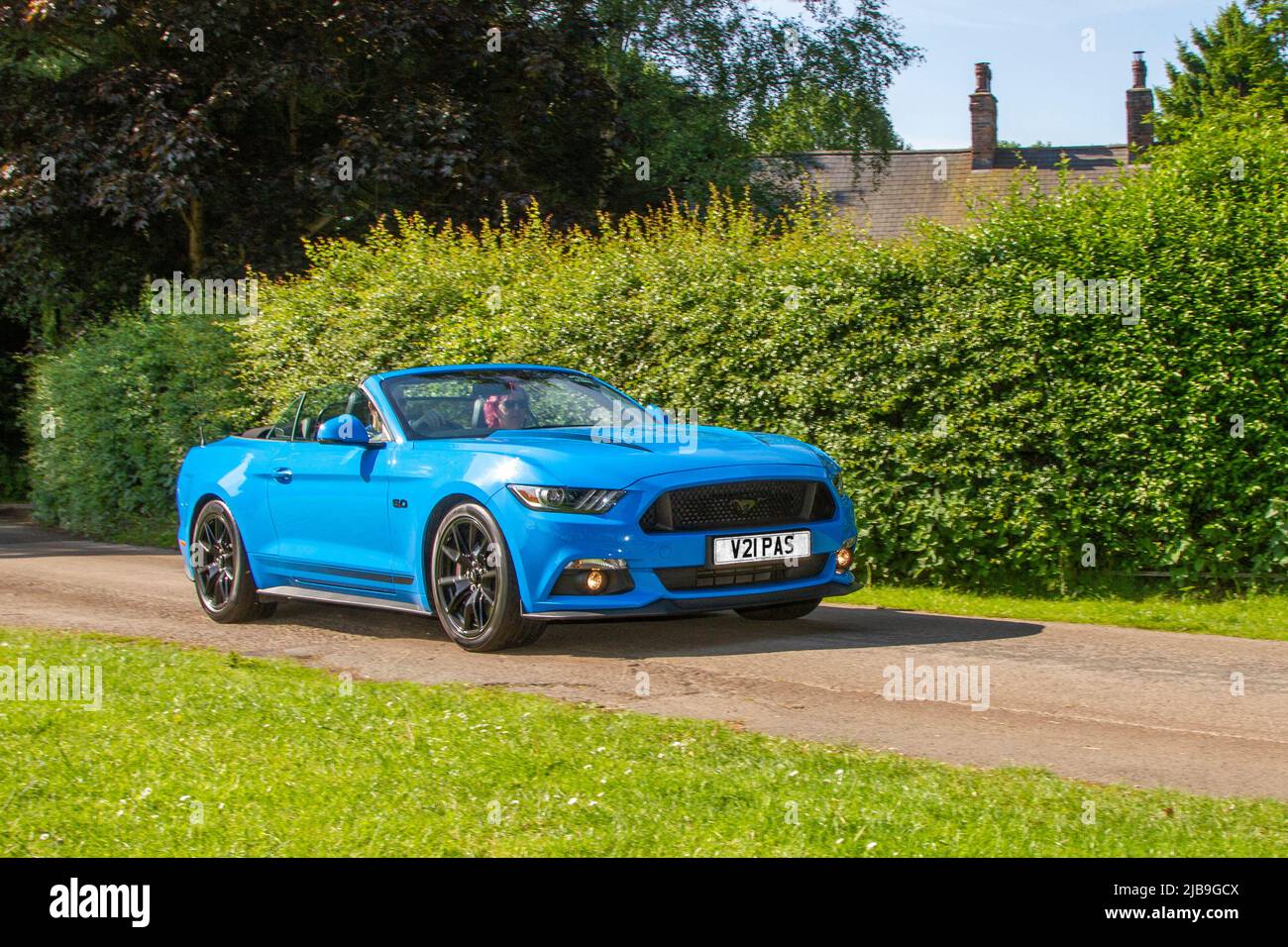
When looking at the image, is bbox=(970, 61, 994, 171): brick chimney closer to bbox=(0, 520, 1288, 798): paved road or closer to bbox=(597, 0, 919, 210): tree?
bbox=(597, 0, 919, 210): tree

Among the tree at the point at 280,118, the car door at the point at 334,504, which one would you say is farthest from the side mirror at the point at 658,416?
the tree at the point at 280,118

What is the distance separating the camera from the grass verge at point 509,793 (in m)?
4.59

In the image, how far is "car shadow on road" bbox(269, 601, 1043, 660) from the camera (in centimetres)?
877

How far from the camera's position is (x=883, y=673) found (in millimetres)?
7809

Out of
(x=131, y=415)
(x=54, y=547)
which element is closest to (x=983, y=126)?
(x=131, y=415)

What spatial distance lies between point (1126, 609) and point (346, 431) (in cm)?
544

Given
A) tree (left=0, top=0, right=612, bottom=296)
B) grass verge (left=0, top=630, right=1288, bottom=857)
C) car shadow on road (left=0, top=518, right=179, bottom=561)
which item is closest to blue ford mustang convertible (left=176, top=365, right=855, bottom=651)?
grass verge (left=0, top=630, right=1288, bottom=857)

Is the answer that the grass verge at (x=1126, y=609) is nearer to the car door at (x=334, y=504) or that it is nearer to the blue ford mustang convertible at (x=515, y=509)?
the blue ford mustang convertible at (x=515, y=509)

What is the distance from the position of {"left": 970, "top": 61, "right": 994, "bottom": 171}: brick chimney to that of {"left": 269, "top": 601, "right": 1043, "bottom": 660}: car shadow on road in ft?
144

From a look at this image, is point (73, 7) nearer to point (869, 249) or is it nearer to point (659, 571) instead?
point (869, 249)

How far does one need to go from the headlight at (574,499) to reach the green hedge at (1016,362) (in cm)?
385

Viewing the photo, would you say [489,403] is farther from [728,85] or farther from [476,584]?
[728,85]

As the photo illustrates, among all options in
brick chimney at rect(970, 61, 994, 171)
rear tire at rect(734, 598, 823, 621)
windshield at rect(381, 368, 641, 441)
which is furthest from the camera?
brick chimney at rect(970, 61, 994, 171)

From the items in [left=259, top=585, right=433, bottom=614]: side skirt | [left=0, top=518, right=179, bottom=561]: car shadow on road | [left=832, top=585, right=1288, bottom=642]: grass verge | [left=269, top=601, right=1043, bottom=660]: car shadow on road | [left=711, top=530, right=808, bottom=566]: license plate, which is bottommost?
[left=0, top=518, right=179, bottom=561]: car shadow on road
